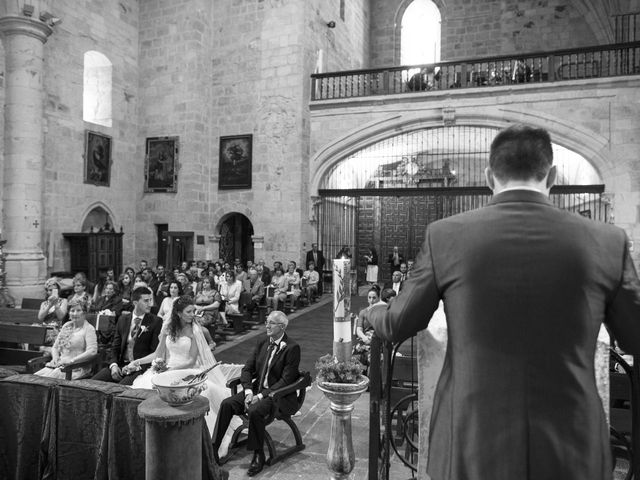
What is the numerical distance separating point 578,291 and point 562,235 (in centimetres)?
15

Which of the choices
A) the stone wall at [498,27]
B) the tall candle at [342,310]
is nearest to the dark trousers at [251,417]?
the tall candle at [342,310]

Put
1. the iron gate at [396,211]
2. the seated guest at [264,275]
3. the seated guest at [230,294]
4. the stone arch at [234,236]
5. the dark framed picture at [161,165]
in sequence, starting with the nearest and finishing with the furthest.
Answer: the seated guest at [230,294]
the seated guest at [264,275]
the iron gate at [396,211]
the dark framed picture at [161,165]
the stone arch at [234,236]

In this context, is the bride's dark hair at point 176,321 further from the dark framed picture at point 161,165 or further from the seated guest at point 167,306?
the dark framed picture at point 161,165

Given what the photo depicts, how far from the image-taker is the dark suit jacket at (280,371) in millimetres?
4391

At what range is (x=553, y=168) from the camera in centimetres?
146

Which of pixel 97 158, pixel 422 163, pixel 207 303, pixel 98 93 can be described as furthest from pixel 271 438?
pixel 422 163

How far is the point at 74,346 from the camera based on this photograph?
5.17 m

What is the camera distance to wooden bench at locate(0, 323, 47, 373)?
5.77 metres

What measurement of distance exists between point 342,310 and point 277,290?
9504 mm

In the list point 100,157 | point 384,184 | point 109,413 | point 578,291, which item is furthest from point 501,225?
point 384,184

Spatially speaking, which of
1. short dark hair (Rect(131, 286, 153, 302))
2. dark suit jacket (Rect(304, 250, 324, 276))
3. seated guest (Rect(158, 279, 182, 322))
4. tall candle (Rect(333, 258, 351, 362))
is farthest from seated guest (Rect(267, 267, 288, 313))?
tall candle (Rect(333, 258, 351, 362))

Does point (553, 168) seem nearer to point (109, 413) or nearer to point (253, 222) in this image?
point (109, 413)

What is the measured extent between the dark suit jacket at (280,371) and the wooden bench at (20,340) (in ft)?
9.20

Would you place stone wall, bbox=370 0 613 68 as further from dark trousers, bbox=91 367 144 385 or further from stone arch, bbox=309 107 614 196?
dark trousers, bbox=91 367 144 385
